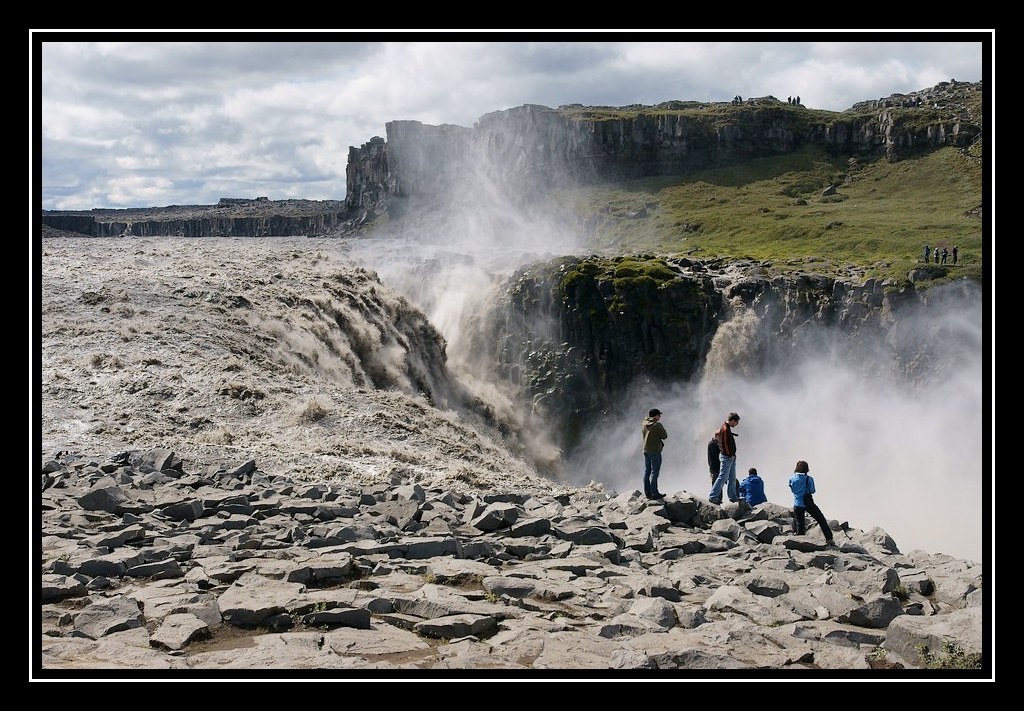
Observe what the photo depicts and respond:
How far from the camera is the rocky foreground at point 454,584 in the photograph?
10.2 metres

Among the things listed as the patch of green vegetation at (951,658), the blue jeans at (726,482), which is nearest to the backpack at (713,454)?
the blue jeans at (726,482)

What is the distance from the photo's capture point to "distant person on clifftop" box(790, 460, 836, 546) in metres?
16.8

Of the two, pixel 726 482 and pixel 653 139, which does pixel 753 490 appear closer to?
pixel 726 482

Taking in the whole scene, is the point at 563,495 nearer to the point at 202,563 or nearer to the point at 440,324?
the point at 202,563

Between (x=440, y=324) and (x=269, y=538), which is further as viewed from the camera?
(x=440, y=324)

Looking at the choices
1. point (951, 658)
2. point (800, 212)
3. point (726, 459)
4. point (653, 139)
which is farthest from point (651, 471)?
point (653, 139)

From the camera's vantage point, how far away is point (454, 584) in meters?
13.5

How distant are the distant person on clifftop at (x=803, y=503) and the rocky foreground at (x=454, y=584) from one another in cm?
30

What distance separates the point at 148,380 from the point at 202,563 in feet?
53.2

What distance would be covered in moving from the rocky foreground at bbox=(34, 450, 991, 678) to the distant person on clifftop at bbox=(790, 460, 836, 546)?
30cm

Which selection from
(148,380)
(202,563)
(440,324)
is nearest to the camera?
(202,563)

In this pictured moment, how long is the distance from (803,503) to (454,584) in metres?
7.25
